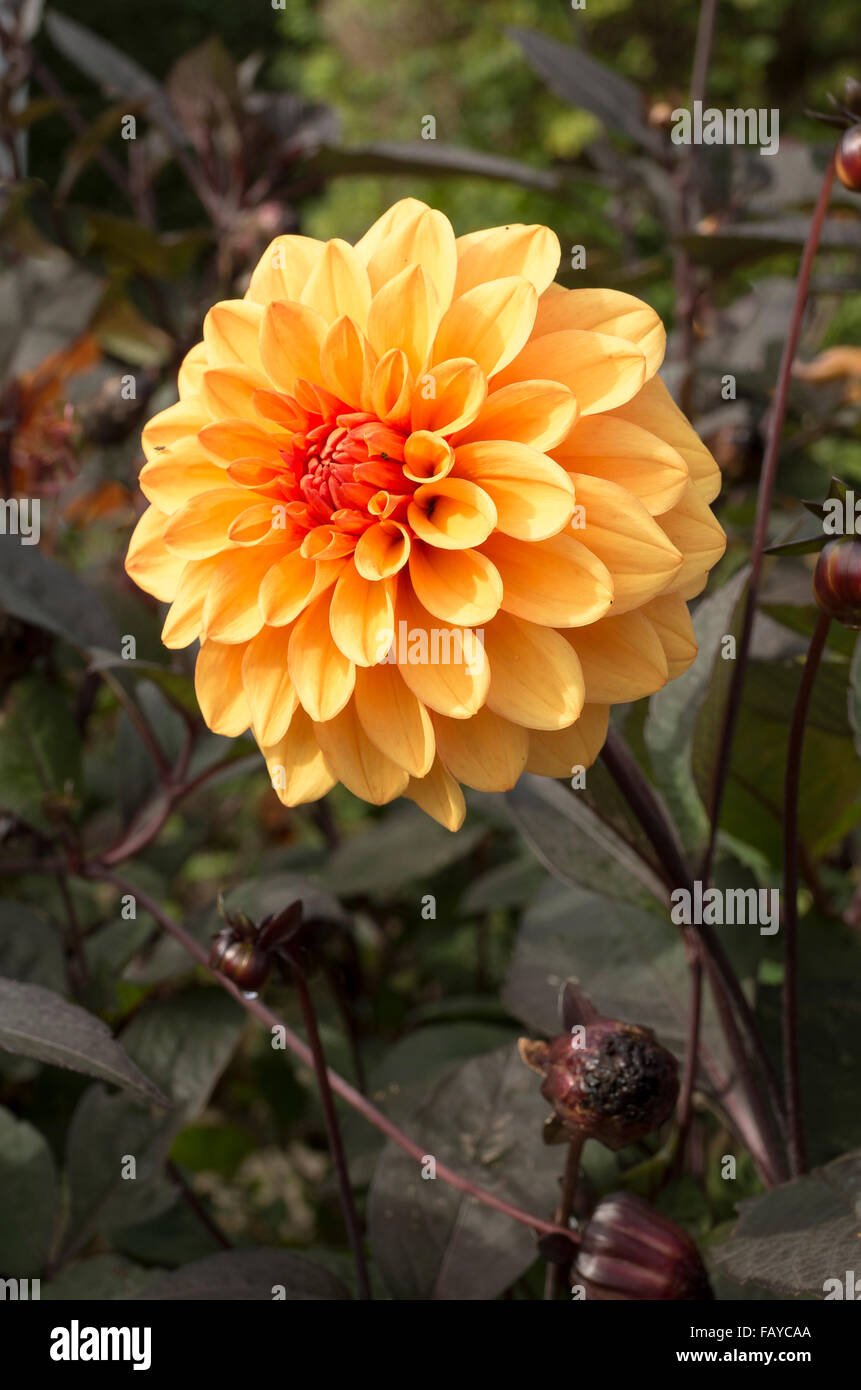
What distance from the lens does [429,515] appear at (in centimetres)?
40

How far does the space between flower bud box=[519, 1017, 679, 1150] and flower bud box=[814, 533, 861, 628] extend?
0.52ft

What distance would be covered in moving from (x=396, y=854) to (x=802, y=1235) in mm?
393

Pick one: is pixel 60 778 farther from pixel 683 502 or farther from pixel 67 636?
pixel 683 502

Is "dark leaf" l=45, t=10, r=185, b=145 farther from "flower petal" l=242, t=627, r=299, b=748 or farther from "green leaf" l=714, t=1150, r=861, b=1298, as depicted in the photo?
"green leaf" l=714, t=1150, r=861, b=1298

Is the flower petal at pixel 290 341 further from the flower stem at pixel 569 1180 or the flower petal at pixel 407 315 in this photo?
the flower stem at pixel 569 1180

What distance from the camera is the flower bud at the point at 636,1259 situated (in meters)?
0.38

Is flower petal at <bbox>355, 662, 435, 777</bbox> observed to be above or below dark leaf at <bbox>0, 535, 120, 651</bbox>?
below

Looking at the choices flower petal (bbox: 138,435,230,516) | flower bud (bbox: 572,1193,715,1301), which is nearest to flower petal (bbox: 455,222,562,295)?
flower petal (bbox: 138,435,230,516)

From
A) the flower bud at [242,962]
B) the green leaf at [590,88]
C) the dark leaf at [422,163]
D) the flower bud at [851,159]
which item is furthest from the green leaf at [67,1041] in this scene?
the green leaf at [590,88]

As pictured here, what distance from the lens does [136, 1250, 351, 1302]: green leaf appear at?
1.42ft

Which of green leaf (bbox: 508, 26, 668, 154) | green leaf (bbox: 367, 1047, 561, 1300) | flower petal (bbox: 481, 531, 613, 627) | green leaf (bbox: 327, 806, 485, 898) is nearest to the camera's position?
flower petal (bbox: 481, 531, 613, 627)

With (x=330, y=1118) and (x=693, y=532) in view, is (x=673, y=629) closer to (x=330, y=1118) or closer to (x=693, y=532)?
(x=693, y=532)

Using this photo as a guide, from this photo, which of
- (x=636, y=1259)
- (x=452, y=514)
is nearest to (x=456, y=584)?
(x=452, y=514)
